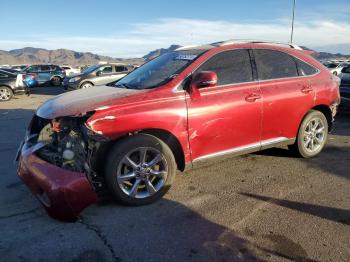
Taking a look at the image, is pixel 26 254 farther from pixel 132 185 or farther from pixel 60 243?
pixel 132 185

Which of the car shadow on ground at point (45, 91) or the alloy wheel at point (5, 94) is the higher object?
the alloy wheel at point (5, 94)

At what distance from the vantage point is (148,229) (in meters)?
3.56

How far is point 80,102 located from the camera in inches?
161

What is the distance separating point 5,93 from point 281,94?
14042 mm

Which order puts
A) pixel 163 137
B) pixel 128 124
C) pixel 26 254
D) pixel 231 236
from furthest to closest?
pixel 163 137
pixel 128 124
pixel 231 236
pixel 26 254

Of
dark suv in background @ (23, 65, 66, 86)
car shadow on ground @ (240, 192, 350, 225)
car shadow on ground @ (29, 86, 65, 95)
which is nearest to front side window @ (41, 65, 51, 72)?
dark suv in background @ (23, 65, 66, 86)

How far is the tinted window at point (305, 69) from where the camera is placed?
5461 mm

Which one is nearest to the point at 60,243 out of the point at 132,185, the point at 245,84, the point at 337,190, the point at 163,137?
the point at 132,185

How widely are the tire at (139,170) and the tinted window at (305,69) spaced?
254 cm

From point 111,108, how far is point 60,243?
55.2 inches

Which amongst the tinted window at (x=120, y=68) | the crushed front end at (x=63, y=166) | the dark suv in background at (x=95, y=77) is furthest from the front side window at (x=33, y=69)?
the crushed front end at (x=63, y=166)

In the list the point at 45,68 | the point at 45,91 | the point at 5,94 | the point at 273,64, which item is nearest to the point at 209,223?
the point at 273,64

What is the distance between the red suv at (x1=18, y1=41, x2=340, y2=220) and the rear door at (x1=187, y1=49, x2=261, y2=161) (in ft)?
0.04

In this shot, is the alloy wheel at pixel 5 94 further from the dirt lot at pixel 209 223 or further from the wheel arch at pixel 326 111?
the wheel arch at pixel 326 111
